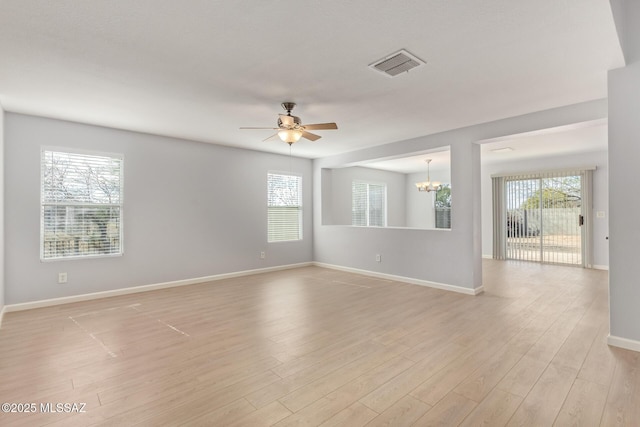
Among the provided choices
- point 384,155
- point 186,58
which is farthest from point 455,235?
point 186,58

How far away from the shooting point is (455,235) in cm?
512

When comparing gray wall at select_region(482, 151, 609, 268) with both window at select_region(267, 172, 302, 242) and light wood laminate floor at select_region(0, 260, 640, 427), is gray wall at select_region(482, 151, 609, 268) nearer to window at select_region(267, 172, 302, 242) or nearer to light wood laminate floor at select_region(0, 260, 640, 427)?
light wood laminate floor at select_region(0, 260, 640, 427)

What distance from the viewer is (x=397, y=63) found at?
2867 mm

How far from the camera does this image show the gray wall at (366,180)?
27.8 feet

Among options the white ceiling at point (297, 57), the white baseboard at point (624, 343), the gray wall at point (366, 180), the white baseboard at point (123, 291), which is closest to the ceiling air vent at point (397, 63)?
the white ceiling at point (297, 57)

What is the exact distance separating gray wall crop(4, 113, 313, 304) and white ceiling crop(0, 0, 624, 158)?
1.73 feet

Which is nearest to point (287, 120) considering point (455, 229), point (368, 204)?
point (455, 229)

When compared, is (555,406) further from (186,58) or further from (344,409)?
(186,58)

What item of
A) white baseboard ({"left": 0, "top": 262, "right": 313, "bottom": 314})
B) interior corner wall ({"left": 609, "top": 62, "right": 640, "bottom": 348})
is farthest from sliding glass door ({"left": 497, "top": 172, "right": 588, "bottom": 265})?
white baseboard ({"left": 0, "top": 262, "right": 313, "bottom": 314})

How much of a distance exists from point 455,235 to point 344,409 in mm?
3816

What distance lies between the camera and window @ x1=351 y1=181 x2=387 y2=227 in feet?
29.9

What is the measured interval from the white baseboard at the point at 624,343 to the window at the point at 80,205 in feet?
20.8

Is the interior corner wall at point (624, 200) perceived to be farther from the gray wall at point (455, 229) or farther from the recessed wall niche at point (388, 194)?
the recessed wall niche at point (388, 194)

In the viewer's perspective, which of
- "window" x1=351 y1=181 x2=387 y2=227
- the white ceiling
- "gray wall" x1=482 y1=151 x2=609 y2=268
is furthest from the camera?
"window" x1=351 y1=181 x2=387 y2=227
